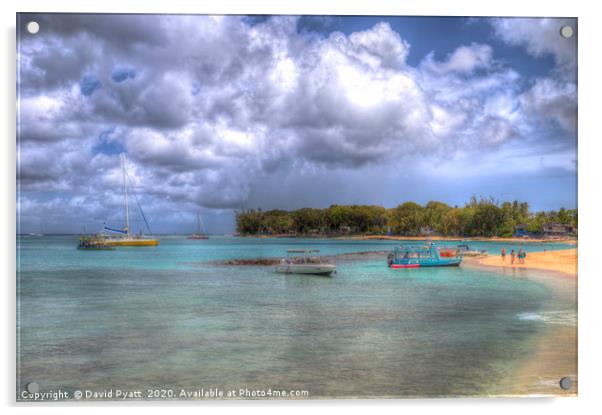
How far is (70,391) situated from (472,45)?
490 centimetres

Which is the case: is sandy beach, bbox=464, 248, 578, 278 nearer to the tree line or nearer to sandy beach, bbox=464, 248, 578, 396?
sandy beach, bbox=464, 248, 578, 396

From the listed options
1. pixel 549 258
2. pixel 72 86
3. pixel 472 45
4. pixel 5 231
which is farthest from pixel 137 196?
pixel 549 258

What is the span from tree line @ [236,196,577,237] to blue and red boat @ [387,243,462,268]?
7.93 feet

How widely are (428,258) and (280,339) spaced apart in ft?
30.6

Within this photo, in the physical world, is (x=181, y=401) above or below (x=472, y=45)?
below

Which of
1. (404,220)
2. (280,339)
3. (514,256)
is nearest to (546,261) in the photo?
(404,220)

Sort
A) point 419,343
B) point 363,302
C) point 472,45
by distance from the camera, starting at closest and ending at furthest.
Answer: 1. point 472,45
2. point 419,343
3. point 363,302

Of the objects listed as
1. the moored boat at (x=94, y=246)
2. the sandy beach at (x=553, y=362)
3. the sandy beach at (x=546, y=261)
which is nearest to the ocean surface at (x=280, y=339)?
the sandy beach at (x=553, y=362)

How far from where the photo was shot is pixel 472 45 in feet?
16.5

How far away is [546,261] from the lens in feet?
26.0

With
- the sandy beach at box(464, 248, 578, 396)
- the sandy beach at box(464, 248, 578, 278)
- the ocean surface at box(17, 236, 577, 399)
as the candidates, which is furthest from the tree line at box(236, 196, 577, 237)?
the sandy beach at box(464, 248, 578, 396)

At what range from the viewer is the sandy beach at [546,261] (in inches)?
198

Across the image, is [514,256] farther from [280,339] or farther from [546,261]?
[280,339]
